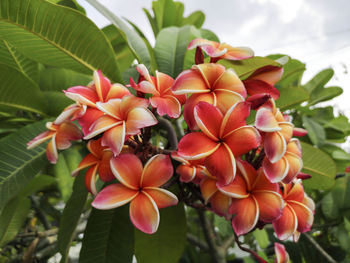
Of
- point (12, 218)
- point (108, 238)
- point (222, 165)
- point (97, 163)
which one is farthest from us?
point (12, 218)

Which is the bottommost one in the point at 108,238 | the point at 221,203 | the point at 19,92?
the point at 108,238

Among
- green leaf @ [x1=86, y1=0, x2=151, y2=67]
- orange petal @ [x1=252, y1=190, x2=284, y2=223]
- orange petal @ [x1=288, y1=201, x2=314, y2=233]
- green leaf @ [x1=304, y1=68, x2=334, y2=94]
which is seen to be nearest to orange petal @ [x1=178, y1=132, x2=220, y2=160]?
orange petal @ [x1=252, y1=190, x2=284, y2=223]

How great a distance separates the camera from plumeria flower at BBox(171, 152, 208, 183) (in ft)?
1.44

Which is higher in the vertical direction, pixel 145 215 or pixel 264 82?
pixel 264 82

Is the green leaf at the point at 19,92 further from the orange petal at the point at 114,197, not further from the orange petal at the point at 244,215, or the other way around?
the orange petal at the point at 244,215

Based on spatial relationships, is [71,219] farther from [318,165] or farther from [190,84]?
[318,165]

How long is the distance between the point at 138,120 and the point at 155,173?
0.08 metres

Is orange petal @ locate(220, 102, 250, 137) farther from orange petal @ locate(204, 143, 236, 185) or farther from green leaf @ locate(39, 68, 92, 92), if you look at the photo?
green leaf @ locate(39, 68, 92, 92)

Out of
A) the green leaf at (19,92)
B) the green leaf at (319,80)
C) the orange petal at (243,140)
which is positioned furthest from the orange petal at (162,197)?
the green leaf at (319,80)

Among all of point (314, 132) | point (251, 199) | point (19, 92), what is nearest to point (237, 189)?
point (251, 199)

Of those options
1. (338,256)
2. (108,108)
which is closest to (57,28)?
(108,108)

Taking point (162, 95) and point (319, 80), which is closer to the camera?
point (162, 95)

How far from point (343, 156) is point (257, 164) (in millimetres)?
1080

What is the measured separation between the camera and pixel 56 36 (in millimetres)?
644
